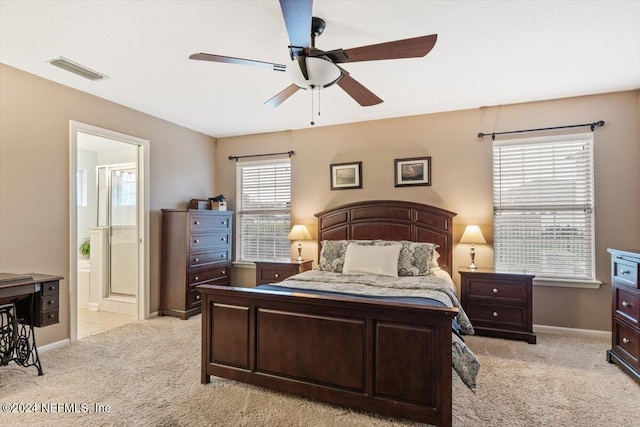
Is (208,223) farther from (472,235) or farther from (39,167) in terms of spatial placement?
(472,235)

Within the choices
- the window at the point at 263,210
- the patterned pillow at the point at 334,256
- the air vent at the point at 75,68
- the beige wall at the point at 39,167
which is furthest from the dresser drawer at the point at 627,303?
the beige wall at the point at 39,167

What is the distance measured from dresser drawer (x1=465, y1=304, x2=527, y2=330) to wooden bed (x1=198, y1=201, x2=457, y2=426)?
204 centimetres

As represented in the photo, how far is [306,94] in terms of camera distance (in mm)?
3643

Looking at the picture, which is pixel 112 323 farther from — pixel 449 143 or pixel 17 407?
pixel 449 143

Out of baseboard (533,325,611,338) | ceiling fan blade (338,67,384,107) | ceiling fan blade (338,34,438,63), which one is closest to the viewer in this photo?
ceiling fan blade (338,34,438,63)

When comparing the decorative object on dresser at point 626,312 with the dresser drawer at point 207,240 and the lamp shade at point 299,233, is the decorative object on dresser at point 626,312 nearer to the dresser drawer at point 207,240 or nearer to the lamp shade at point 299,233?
the lamp shade at point 299,233

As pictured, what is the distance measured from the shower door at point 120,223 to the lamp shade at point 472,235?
4.42m

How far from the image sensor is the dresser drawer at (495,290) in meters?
3.53

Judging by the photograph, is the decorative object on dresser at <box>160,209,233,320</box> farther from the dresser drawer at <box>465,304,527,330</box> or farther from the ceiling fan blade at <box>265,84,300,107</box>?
the dresser drawer at <box>465,304,527,330</box>

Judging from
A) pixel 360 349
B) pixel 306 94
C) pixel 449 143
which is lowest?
pixel 360 349

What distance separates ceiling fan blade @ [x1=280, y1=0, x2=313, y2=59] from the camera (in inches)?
62.9

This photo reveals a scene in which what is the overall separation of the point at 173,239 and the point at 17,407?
2.39 meters

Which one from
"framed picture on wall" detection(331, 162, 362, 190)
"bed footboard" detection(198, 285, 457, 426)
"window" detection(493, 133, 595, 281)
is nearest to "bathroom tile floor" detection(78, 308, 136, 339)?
"bed footboard" detection(198, 285, 457, 426)

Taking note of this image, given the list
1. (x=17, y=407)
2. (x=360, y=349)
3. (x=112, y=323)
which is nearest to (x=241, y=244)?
(x=112, y=323)
